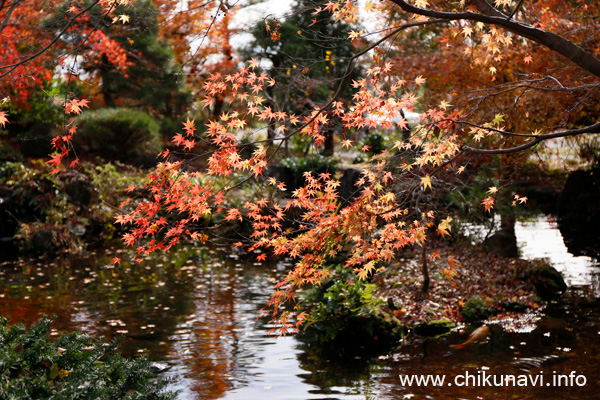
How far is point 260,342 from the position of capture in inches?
279

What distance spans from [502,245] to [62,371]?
894 centimetres

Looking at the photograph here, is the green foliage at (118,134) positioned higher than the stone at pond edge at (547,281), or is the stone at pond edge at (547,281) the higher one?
the green foliage at (118,134)

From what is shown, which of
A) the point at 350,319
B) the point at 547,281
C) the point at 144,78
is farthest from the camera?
the point at 144,78

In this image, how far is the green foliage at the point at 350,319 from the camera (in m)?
7.03

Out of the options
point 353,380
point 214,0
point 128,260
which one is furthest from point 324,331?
point 128,260

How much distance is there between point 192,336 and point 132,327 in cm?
99

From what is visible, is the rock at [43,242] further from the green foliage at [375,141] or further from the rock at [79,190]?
the green foliage at [375,141]

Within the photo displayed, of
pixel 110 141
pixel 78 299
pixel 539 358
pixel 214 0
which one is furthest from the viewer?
pixel 110 141

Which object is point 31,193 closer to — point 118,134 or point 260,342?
point 118,134

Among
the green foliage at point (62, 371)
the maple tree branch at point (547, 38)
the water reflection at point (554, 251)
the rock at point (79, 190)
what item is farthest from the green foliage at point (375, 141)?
the green foliage at point (62, 371)

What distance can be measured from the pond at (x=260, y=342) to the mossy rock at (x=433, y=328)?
0.68ft

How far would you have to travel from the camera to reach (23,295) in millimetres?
9273

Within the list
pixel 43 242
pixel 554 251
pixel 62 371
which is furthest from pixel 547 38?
pixel 43 242

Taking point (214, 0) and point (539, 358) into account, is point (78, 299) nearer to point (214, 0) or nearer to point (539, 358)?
point (214, 0)
